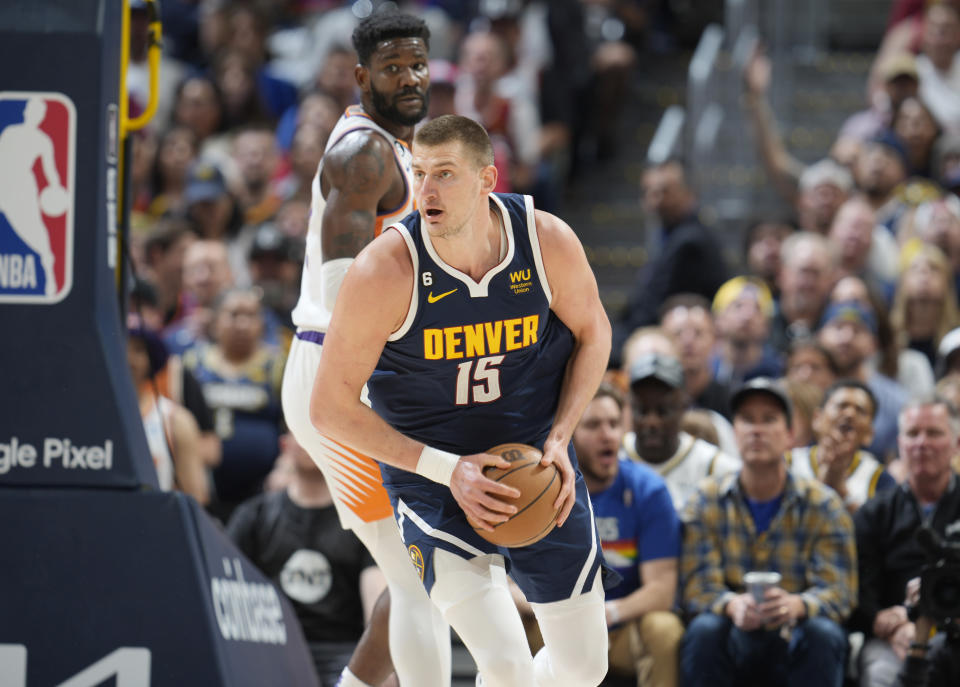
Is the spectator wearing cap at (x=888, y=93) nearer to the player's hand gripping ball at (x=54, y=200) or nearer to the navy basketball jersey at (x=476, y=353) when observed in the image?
the navy basketball jersey at (x=476, y=353)

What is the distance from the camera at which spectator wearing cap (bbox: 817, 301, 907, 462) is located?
27.2ft

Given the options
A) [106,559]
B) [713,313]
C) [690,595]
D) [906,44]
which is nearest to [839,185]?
[713,313]

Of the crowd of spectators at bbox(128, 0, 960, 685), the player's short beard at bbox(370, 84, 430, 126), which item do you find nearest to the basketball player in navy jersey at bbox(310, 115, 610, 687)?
the player's short beard at bbox(370, 84, 430, 126)

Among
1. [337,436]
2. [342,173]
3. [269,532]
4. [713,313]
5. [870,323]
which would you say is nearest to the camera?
[337,436]

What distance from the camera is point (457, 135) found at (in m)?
4.29

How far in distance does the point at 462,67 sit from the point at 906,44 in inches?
152

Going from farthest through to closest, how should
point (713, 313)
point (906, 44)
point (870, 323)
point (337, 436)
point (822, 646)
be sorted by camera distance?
point (906, 44)
point (713, 313)
point (870, 323)
point (822, 646)
point (337, 436)

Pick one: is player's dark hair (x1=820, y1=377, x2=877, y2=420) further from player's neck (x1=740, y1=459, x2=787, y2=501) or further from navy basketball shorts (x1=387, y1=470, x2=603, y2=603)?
navy basketball shorts (x1=387, y1=470, x2=603, y2=603)

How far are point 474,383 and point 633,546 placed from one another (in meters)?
2.25

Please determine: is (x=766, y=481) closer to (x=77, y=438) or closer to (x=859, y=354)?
(x=859, y=354)

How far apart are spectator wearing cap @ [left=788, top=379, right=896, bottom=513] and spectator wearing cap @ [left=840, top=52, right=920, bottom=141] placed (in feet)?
14.3

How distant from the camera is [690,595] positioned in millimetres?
6340

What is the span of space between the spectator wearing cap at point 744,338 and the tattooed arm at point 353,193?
453 centimetres

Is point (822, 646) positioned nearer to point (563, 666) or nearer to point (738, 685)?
point (738, 685)
